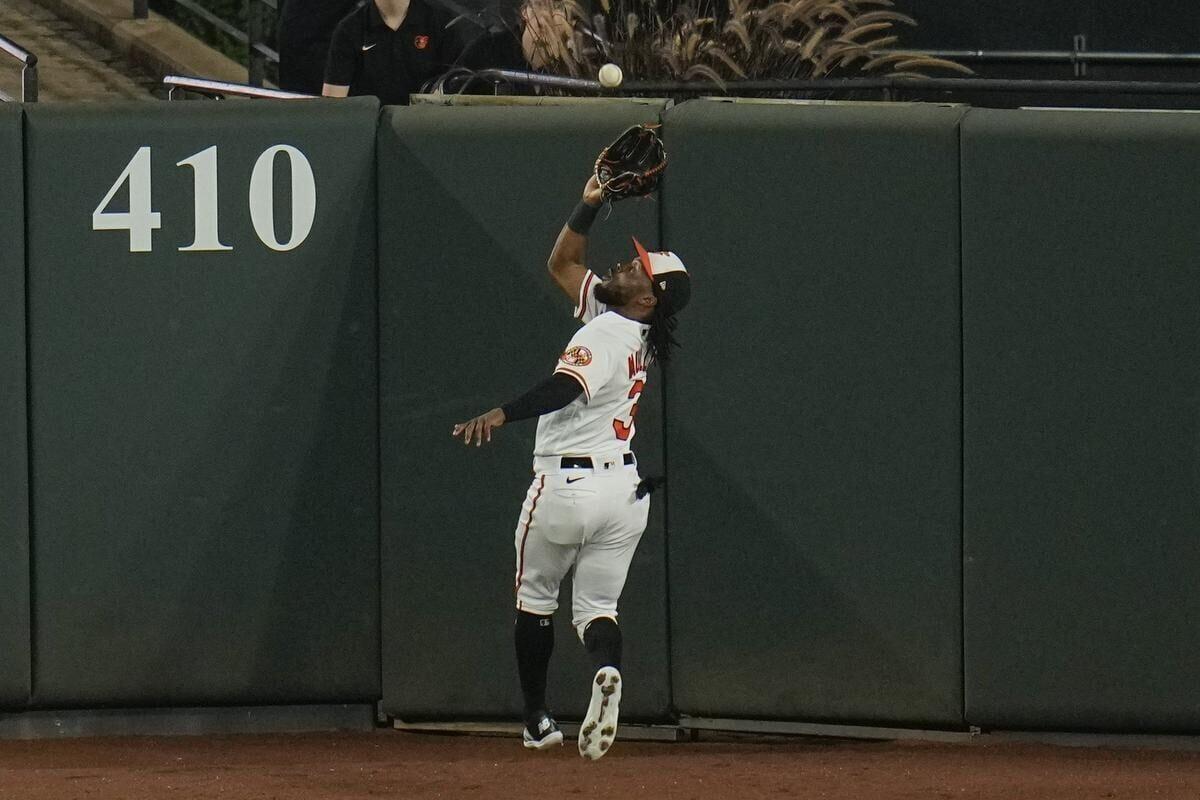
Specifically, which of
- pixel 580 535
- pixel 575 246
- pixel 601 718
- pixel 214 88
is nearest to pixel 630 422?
pixel 580 535

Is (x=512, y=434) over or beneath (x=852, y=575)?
over

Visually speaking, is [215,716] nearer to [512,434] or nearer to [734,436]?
[512,434]

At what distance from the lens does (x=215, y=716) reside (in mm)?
8164

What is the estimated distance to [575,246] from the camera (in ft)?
24.2

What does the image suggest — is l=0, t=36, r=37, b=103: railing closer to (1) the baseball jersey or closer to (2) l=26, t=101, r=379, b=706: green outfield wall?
(2) l=26, t=101, r=379, b=706: green outfield wall

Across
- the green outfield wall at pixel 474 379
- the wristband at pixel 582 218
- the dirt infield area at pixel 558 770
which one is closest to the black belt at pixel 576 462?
the green outfield wall at pixel 474 379

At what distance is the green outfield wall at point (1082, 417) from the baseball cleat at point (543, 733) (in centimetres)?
161

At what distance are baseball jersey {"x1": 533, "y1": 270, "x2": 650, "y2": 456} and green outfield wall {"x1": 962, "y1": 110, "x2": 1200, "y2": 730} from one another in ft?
4.32

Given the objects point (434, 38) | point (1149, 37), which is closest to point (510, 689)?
point (434, 38)

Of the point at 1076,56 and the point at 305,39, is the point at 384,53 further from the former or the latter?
the point at 1076,56

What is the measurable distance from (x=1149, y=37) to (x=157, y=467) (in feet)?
20.7

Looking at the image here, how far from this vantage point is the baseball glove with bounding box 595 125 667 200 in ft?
23.6

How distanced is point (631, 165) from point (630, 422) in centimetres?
93

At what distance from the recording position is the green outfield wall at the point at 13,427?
26.0 feet
